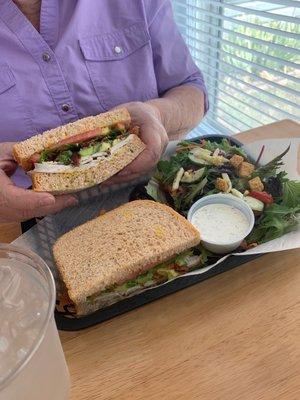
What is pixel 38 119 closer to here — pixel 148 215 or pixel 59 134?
pixel 59 134

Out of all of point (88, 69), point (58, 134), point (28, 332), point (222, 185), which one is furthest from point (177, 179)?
point (28, 332)

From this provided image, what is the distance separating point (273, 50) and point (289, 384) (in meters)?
1.63

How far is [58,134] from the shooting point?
103 centimetres

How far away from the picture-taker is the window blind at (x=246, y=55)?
179cm

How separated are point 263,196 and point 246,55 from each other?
139 centimetres

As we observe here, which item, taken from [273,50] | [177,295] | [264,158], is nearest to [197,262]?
[177,295]

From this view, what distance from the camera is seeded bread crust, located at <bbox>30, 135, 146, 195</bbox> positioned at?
1.00 metres

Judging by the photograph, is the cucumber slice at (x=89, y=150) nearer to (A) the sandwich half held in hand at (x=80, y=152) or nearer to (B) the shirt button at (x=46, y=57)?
(A) the sandwich half held in hand at (x=80, y=152)

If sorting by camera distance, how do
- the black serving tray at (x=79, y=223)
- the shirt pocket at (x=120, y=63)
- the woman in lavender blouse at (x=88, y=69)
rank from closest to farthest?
the black serving tray at (x=79, y=223) < the woman in lavender blouse at (x=88, y=69) < the shirt pocket at (x=120, y=63)

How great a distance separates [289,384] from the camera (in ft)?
2.10

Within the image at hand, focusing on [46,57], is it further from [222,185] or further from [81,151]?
[222,185]

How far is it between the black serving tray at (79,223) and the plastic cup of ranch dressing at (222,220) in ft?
0.13

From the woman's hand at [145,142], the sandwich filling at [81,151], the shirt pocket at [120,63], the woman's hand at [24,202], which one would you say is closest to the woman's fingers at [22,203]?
the woman's hand at [24,202]

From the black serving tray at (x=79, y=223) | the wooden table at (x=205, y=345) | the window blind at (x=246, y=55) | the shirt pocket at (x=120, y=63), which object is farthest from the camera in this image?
the window blind at (x=246, y=55)
